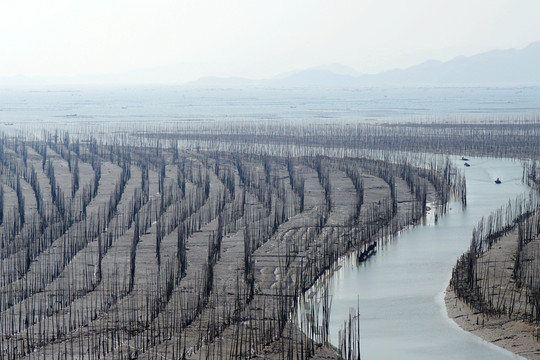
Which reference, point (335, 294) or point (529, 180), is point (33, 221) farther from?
point (529, 180)

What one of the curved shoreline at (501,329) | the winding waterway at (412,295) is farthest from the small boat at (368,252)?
the curved shoreline at (501,329)

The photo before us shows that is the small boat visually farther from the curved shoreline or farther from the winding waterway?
the curved shoreline

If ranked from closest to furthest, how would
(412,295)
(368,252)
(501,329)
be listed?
(501,329)
(412,295)
(368,252)

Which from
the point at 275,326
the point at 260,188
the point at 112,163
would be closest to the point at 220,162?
the point at 112,163

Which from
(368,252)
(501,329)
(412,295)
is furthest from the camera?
(368,252)

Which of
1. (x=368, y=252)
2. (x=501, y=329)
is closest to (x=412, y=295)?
(x=501, y=329)

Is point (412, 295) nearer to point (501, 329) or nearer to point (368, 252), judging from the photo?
point (501, 329)

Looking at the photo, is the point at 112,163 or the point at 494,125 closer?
the point at 112,163
